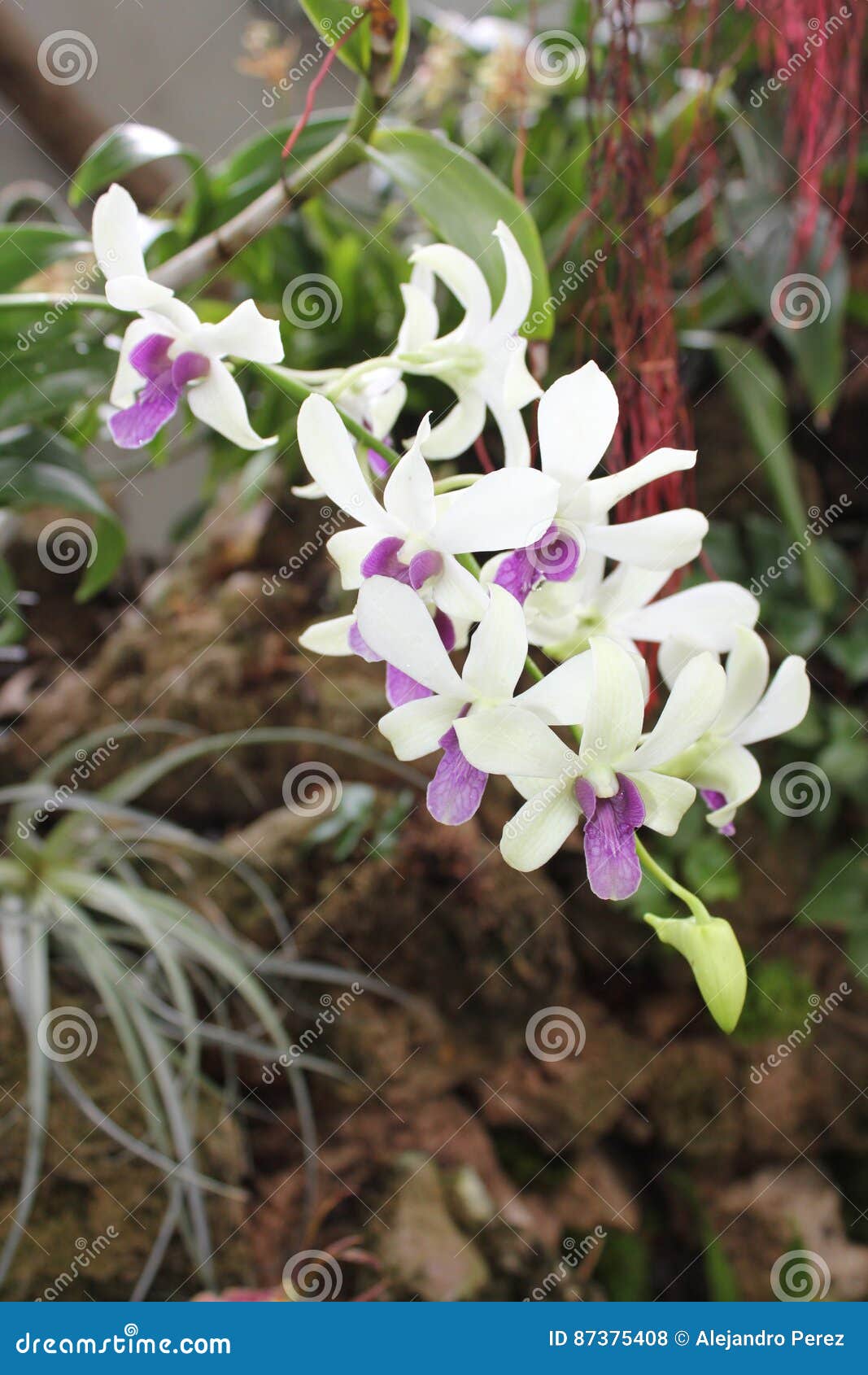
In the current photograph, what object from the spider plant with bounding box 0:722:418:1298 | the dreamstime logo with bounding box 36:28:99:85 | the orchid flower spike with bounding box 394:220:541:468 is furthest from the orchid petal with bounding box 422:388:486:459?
the dreamstime logo with bounding box 36:28:99:85

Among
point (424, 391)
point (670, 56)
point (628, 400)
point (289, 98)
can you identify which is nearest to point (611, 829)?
point (628, 400)
